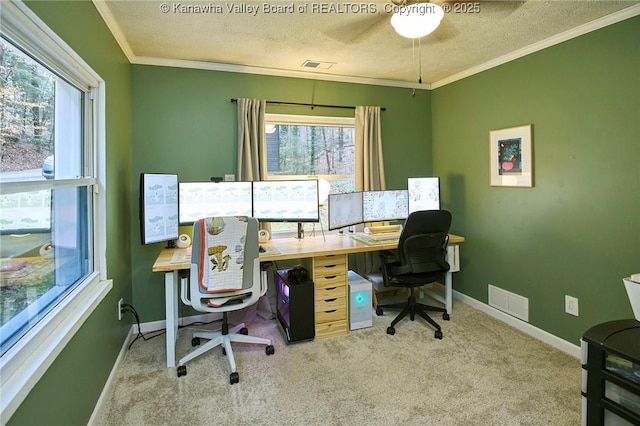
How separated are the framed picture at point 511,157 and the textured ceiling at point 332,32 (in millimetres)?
664

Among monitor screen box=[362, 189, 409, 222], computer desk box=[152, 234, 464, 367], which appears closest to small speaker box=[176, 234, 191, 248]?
computer desk box=[152, 234, 464, 367]

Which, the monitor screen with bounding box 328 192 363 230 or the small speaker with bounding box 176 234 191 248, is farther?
the monitor screen with bounding box 328 192 363 230

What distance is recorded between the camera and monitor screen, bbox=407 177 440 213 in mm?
3498

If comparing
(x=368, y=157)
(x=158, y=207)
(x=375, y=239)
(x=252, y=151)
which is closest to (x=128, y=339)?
(x=158, y=207)

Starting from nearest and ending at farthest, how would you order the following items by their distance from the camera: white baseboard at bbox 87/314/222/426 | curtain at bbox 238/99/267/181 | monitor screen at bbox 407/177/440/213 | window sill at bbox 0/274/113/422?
window sill at bbox 0/274/113/422
white baseboard at bbox 87/314/222/426
curtain at bbox 238/99/267/181
monitor screen at bbox 407/177/440/213

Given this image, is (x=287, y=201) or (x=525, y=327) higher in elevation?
(x=287, y=201)

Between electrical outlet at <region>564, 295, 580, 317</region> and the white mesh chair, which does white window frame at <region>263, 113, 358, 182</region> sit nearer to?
the white mesh chair

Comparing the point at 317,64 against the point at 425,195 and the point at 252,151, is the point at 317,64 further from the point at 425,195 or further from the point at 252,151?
the point at 425,195

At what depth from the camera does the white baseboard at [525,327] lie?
2578mm

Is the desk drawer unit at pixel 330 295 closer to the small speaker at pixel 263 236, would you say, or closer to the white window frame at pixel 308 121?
the small speaker at pixel 263 236

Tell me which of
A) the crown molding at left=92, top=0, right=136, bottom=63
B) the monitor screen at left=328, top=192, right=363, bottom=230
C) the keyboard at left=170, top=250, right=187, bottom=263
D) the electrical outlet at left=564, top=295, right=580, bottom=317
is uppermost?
the crown molding at left=92, top=0, right=136, bottom=63

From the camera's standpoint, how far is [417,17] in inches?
70.6

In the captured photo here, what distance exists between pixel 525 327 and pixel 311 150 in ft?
8.40

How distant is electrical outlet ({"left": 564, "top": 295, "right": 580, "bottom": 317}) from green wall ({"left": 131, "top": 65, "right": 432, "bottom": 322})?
2.64 m
